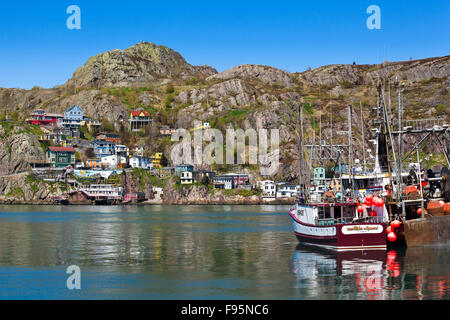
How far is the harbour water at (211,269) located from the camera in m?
34.6

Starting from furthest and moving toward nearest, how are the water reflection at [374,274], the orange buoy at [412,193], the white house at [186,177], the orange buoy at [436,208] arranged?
1. the white house at [186,177]
2. the orange buoy at [412,193]
3. the orange buoy at [436,208]
4. the water reflection at [374,274]

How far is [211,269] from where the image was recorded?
44.8m

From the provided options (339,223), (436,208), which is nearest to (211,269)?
(339,223)

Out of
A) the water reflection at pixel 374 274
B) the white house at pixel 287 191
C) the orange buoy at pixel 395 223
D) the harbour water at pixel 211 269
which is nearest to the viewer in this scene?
the water reflection at pixel 374 274

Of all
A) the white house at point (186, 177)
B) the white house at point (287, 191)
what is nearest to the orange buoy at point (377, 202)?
the white house at point (287, 191)

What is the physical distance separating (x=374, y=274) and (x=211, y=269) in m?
14.2

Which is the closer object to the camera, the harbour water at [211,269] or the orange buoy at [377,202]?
the harbour water at [211,269]

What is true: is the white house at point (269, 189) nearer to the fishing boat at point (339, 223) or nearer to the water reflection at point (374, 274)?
the fishing boat at point (339, 223)

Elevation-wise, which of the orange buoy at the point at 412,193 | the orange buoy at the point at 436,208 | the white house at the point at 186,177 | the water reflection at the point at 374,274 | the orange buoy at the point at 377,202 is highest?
the white house at the point at 186,177

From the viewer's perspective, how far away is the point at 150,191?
197m

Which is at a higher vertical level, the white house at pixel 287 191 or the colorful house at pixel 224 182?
the colorful house at pixel 224 182

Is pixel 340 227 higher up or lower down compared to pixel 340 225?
lower down

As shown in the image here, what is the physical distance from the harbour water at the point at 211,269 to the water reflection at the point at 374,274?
2.9 inches

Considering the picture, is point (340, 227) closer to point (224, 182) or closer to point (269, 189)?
point (269, 189)
